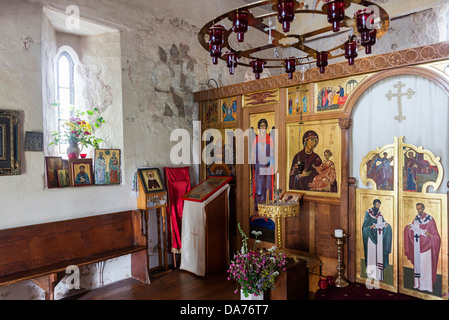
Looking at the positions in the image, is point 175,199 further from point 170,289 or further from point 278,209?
point 278,209

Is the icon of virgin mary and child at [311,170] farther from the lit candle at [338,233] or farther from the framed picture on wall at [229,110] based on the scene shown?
the framed picture on wall at [229,110]

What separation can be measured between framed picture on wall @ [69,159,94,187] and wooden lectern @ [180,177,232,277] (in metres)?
1.58

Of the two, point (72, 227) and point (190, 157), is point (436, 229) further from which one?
point (72, 227)

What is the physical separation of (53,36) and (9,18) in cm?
114

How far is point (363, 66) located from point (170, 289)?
13.9 ft

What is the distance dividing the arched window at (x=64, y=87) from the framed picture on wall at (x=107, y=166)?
0.82m

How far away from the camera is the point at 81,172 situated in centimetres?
532

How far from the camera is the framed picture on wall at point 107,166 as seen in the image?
5.55m

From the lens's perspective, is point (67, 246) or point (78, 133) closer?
point (67, 246)

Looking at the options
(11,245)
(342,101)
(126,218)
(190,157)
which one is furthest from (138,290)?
(342,101)

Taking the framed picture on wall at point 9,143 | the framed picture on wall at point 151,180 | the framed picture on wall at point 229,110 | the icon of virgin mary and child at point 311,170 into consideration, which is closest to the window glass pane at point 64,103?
the framed picture on wall at point 9,143

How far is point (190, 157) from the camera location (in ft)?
22.6

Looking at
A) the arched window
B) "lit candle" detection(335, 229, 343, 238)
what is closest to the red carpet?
"lit candle" detection(335, 229, 343, 238)

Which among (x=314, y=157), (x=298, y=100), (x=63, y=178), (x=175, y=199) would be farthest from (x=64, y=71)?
(x=314, y=157)
